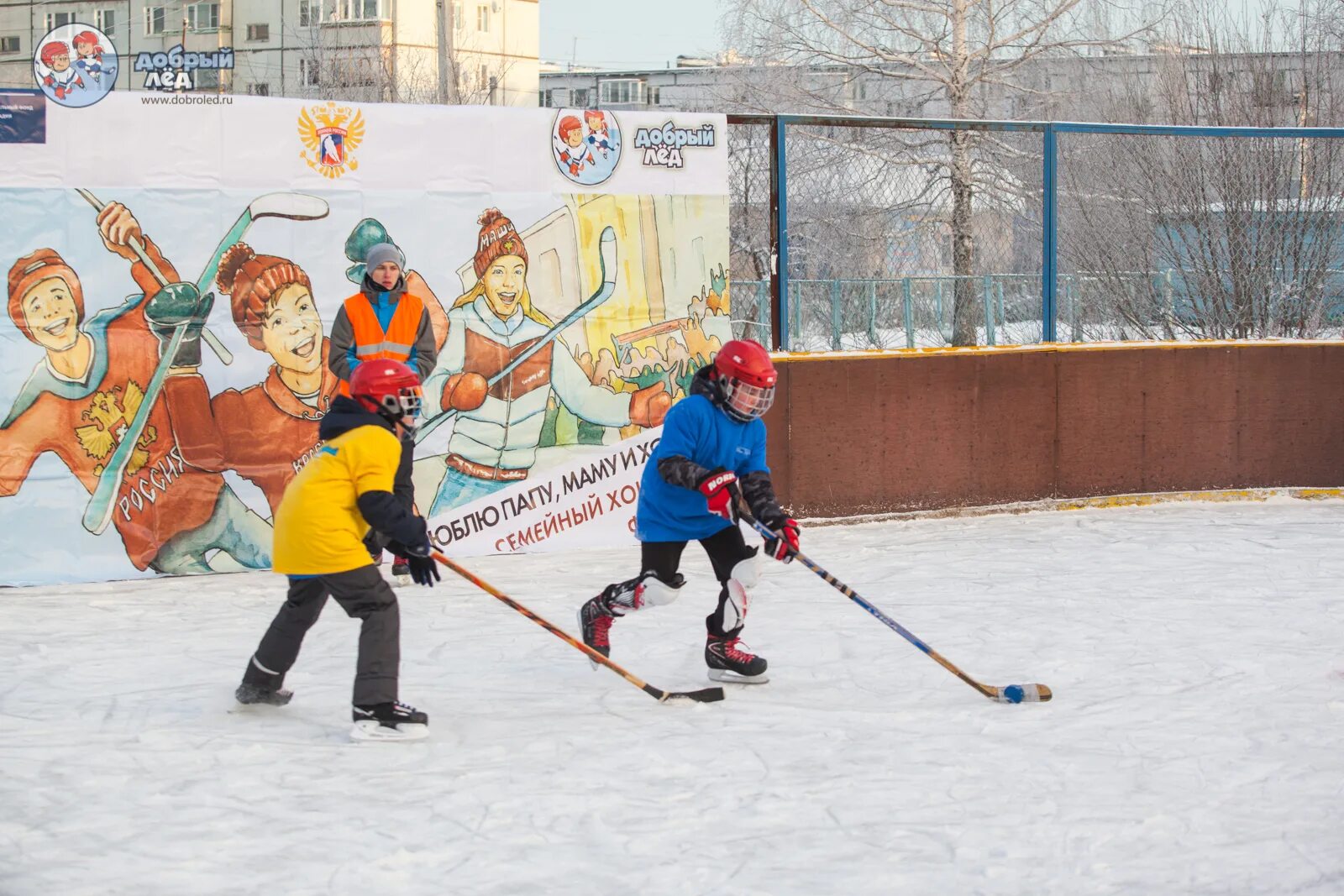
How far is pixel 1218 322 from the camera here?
1002cm

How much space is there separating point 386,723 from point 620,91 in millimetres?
53128

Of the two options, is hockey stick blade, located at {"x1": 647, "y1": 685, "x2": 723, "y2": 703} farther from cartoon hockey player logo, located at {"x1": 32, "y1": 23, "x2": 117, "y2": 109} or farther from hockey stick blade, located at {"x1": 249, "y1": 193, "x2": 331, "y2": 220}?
cartoon hockey player logo, located at {"x1": 32, "y1": 23, "x2": 117, "y2": 109}

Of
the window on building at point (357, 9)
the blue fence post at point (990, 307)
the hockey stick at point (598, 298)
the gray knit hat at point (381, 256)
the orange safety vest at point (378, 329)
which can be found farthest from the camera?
the window on building at point (357, 9)

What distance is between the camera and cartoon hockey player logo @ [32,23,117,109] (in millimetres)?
6773

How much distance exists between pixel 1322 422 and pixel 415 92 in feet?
71.5

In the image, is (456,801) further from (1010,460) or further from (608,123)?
(1010,460)

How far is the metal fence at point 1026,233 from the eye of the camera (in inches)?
339

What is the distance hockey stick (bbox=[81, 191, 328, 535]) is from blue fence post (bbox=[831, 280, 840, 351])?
317 cm

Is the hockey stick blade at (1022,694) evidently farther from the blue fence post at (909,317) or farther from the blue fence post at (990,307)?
the blue fence post at (990,307)

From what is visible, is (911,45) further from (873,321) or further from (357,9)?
(357,9)

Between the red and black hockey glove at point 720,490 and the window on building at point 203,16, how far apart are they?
153ft

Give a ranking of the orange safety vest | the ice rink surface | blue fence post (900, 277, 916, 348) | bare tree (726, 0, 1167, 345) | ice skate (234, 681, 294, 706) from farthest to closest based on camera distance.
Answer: bare tree (726, 0, 1167, 345) < blue fence post (900, 277, 916, 348) < the orange safety vest < ice skate (234, 681, 294, 706) < the ice rink surface

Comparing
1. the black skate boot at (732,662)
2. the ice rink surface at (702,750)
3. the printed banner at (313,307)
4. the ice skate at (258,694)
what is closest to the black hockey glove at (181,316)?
the printed banner at (313,307)

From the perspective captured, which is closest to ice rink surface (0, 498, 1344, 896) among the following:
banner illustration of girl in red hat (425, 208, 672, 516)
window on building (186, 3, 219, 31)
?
banner illustration of girl in red hat (425, 208, 672, 516)
